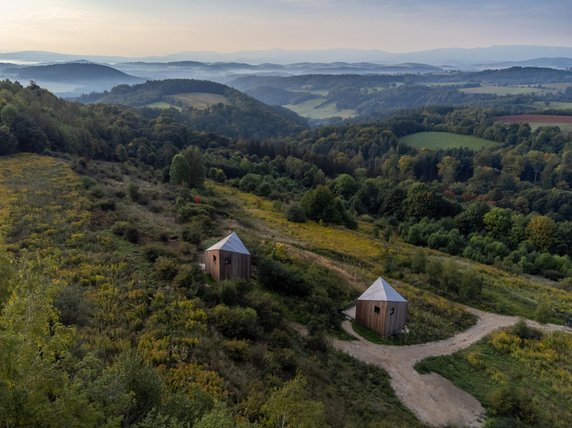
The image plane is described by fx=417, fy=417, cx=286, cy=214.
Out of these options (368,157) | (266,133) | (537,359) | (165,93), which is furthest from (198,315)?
(165,93)

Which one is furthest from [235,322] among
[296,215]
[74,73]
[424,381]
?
[74,73]

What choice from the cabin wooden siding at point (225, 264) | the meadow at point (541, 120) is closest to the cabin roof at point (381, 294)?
the cabin wooden siding at point (225, 264)

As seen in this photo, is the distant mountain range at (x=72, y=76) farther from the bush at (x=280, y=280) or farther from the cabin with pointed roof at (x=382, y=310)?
the cabin with pointed roof at (x=382, y=310)

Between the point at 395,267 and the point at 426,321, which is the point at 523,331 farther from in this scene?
the point at 395,267


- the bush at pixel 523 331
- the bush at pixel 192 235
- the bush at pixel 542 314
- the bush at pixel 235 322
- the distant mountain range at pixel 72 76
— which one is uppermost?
the distant mountain range at pixel 72 76

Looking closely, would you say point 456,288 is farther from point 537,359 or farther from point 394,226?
point 394,226

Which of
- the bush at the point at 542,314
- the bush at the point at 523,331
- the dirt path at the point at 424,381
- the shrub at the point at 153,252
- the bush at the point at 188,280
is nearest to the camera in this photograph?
the dirt path at the point at 424,381

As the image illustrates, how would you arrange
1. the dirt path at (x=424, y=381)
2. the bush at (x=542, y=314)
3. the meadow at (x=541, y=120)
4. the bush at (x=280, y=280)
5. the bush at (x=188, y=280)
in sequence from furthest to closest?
the meadow at (x=541, y=120)
the bush at (x=542, y=314)
the bush at (x=280, y=280)
the bush at (x=188, y=280)
the dirt path at (x=424, y=381)
